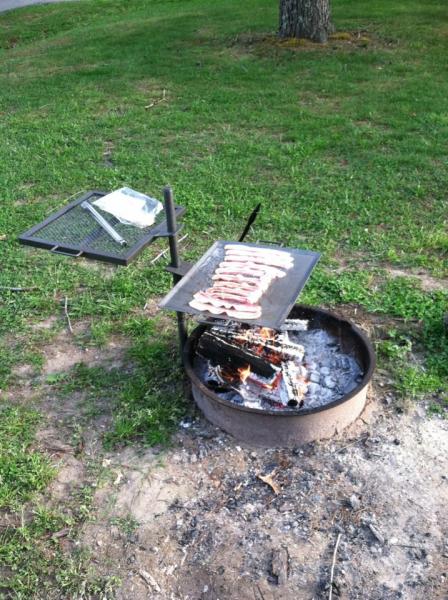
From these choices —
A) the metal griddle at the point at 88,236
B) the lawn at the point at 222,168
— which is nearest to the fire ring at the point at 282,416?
the lawn at the point at 222,168

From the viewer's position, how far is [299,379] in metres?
3.39

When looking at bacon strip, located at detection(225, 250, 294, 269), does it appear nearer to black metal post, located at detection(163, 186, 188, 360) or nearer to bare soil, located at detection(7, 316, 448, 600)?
black metal post, located at detection(163, 186, 188, 360)

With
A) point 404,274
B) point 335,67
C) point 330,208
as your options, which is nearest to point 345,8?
point 335,67

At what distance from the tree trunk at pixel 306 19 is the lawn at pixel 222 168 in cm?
29

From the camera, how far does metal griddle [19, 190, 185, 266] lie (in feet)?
9.78

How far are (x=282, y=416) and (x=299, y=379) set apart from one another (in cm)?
44

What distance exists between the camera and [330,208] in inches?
217

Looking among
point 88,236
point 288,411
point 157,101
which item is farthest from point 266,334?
point 157,101

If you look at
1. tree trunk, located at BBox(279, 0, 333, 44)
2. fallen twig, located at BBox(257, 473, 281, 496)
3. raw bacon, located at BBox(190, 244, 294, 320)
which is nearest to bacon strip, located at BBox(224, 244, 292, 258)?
raw bacon, located at BBox(190, 244, 294, 320)

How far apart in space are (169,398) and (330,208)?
8.99ft

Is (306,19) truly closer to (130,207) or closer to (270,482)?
(130,207)

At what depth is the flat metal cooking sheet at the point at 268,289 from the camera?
119 inches

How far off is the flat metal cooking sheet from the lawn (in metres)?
0.66

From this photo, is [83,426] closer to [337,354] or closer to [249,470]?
[249,470]
